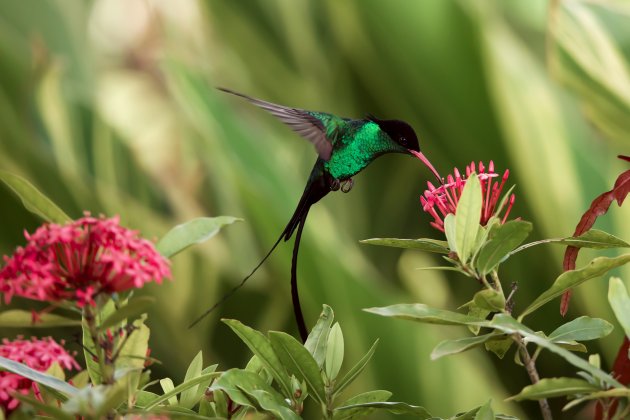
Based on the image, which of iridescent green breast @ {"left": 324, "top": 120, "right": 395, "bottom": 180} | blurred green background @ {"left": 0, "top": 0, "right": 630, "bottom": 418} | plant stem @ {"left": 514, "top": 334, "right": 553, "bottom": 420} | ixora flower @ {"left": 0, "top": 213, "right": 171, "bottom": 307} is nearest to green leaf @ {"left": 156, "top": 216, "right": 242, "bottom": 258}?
ixora flower @ {"left": 0, "top": 213, "right": 171, "bottom": 307}

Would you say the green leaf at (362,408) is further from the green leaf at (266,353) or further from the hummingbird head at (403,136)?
the hummingbird head at (403,136)

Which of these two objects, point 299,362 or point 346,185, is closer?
point 299,362

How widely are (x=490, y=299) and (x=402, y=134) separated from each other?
25 centimetres

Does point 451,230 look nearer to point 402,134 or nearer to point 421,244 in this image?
point 421,244

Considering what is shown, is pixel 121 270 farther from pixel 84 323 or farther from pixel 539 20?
pixel 539 20

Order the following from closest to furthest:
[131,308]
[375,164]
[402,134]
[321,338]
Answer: [131,308] < [321,338] < [402,134] < [375,164]

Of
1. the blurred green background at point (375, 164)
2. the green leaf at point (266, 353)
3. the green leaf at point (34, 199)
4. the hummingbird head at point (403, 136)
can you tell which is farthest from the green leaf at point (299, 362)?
the blurred green background at point (375, 164)

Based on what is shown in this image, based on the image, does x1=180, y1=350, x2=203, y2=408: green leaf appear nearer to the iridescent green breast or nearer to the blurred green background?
the iridescent green breast

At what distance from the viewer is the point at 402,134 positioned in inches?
26.3

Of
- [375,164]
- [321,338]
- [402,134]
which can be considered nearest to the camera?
[321,338]

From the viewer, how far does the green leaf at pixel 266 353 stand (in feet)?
1.51

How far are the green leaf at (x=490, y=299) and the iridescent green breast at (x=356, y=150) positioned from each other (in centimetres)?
28

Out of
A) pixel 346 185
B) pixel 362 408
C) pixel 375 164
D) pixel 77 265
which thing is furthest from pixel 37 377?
pixel 375 164

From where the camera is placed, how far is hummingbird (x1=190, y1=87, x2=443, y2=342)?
0.67 meters
